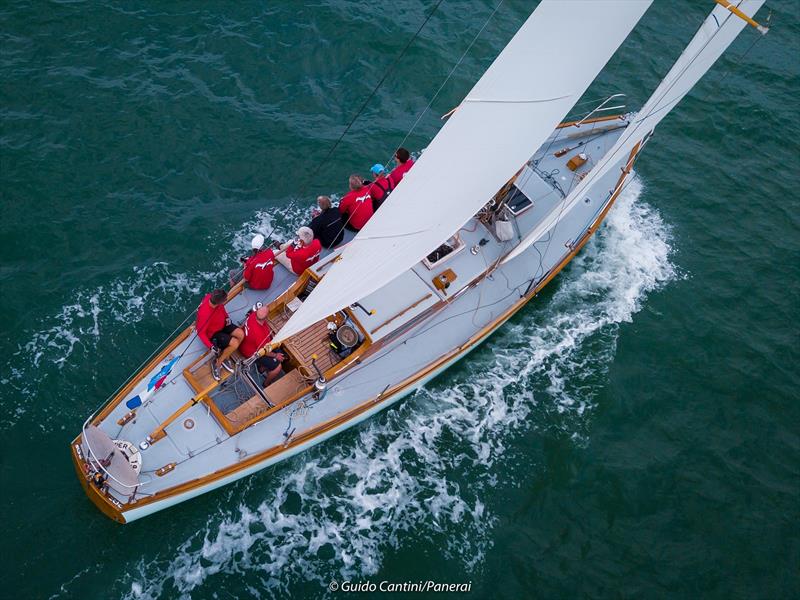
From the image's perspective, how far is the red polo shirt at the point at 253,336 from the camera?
13.4m

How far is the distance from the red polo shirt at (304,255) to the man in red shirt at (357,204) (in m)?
0.98

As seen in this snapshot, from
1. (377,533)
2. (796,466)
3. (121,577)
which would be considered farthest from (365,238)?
(796,466)

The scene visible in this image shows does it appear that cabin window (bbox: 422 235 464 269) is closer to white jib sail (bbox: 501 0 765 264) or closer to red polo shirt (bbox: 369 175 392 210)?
white jib sail (bbox: 501 0 765 264)

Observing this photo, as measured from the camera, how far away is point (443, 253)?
51.9 ft

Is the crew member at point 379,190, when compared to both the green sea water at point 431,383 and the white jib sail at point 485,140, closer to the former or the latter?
the white jib sail at point 485,140

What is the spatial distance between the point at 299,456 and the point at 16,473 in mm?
5787

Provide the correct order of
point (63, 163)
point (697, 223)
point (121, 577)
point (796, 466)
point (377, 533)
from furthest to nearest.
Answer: point (697, 223)
point (63, 163)
point (796, 466)
point (377, 533)
point (121, 577)

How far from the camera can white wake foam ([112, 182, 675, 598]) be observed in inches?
515

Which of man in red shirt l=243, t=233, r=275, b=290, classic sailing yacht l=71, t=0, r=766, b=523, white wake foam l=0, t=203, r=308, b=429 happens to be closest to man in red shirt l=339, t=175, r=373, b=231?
classic sailing yacht l=71, t=0, r=766, b=523

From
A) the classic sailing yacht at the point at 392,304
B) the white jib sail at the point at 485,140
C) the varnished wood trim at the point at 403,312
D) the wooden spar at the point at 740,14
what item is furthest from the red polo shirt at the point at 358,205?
the wooden spar at the point at 740,14

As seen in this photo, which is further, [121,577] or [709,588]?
[709,588]

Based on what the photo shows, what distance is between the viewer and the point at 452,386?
52.7 feet

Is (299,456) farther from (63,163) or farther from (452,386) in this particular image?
(63,163)

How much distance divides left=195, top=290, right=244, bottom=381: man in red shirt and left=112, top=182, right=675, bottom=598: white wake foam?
2.84 metres
